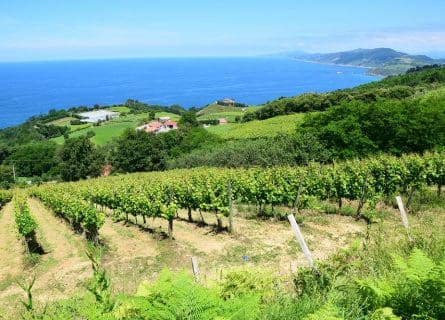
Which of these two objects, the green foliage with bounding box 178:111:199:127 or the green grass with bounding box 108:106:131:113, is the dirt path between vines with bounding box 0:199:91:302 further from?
the green grass with bounding box 108:106:131:113

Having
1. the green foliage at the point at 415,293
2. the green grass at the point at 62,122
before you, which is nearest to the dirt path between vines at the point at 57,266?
the green foliage at the point at 415,293

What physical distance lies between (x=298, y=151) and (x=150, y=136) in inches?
1354

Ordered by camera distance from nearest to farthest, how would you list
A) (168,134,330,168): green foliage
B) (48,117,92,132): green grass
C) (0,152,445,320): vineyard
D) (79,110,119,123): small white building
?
(0,152,445,320): vineyard < (168,134,330,168): green foliage < (48,117,92,132): green grass < (79,110,119,123): small white building

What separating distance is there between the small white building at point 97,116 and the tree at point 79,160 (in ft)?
207

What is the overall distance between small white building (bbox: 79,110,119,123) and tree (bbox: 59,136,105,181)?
2479 inches

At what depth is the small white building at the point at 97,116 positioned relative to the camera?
443 ft

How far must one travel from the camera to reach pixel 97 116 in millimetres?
140750

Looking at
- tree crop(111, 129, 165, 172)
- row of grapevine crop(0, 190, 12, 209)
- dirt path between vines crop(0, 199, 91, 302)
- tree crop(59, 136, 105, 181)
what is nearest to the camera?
dirt path between vines crop(0, 199, 91, 302)

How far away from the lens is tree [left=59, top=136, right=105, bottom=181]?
223ft

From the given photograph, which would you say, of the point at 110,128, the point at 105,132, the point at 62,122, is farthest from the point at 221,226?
the point at 62,122

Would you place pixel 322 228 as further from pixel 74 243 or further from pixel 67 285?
pixel 74 243

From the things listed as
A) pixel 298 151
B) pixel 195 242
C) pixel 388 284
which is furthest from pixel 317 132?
pixel 388 284

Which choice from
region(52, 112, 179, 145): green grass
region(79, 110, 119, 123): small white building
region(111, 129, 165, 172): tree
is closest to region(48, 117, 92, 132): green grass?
region(52, 112, 179, 145): green grass

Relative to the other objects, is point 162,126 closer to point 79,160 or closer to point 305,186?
point 79,160
